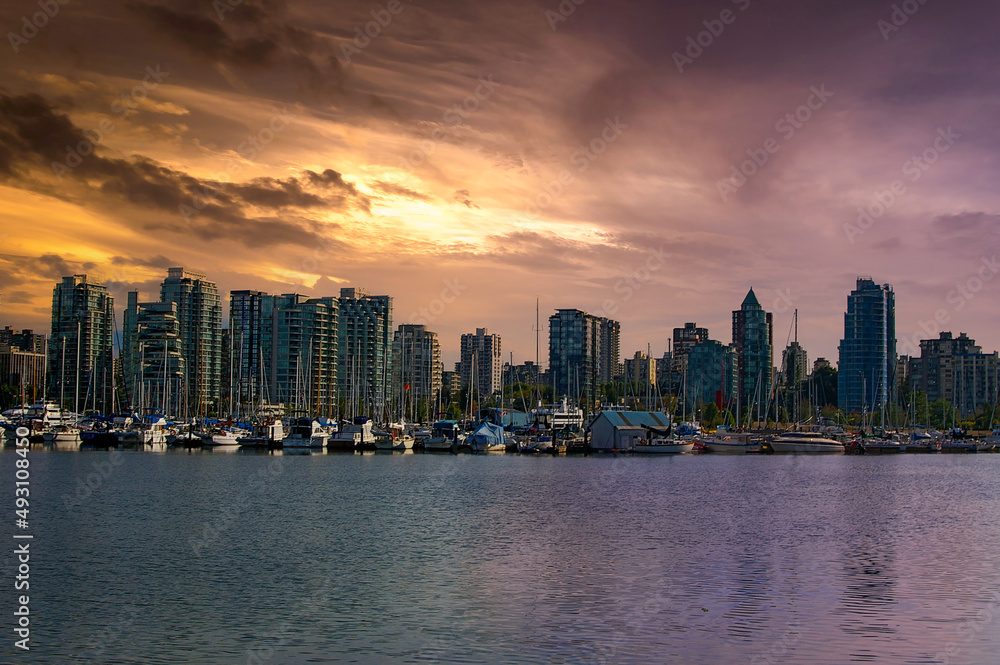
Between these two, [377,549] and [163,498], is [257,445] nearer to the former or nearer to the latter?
[163,498]

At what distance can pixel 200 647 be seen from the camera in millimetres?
26938

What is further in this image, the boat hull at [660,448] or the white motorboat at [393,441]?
the white motorboat at [393,441]

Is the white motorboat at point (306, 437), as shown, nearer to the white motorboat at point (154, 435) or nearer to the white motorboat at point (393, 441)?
the white motorboat at point (393, 441)

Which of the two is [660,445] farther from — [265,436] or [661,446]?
[265,436]

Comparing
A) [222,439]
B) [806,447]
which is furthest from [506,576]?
[806,447]

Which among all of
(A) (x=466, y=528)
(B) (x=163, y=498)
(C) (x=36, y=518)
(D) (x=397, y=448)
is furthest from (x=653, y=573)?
(D) (x=397, y=448)

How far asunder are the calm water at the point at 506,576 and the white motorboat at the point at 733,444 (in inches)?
3357

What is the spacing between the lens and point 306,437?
15638 cm

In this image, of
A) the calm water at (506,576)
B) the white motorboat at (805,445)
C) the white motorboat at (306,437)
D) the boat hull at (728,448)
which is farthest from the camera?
the white motorboat at (805,445)

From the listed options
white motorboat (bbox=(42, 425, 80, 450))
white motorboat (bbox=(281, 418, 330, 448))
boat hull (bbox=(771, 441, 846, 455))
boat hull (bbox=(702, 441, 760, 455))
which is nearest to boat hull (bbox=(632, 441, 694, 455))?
boat hull (bbox=(702, 441, 760, 455))

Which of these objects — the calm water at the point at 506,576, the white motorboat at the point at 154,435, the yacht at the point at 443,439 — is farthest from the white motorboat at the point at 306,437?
the calm water at the point at 506,576

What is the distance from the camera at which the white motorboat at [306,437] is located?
508 ft

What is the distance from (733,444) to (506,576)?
137m

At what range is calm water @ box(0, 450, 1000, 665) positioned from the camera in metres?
27.1
